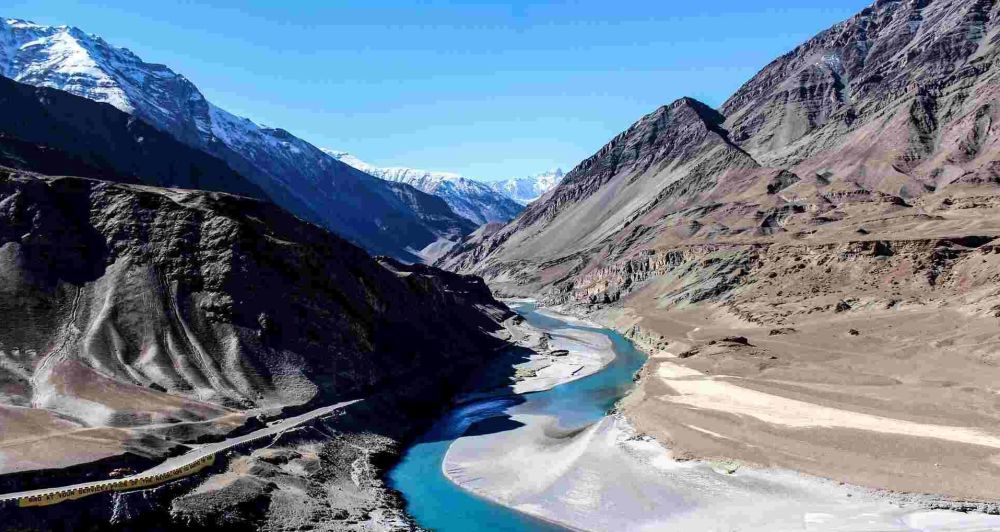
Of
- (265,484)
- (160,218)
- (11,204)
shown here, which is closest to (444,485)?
(265,484)

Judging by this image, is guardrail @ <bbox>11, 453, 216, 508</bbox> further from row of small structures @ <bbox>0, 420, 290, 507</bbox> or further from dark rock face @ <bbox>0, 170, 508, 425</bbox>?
dark rock face @ <bbox>0, 170, 508, 425</bbox>

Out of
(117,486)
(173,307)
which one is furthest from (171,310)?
(117,486)

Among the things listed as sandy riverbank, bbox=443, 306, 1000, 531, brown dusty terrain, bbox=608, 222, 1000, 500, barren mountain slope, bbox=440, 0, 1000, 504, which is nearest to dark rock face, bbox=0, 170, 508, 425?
sandy riverbank, bbox=443, 306, 1000, 531

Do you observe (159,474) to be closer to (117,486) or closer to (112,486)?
(117,486)

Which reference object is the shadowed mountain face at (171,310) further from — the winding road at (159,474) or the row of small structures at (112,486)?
the row of small structures at (112,486)

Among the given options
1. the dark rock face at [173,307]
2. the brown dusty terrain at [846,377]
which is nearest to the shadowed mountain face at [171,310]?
the dark rock face at [173,307]
